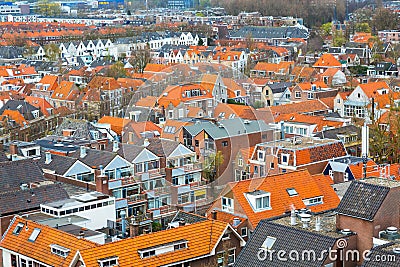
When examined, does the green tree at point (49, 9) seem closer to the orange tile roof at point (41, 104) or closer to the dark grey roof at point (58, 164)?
the orange tile roof at point (41, 104)

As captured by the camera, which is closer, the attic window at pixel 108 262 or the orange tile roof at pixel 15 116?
the attic window at pixel 108 262

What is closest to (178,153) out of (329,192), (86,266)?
(86,266)

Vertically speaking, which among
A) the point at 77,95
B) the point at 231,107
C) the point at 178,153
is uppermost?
the point at 231,107

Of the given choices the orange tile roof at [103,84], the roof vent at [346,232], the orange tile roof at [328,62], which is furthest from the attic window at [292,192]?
the orange tile roof at [328,62]

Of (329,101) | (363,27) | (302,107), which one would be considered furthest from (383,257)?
(363,27)

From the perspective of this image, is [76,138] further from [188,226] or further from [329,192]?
[188,226]

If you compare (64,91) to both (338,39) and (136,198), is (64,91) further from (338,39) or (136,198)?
(338,39)

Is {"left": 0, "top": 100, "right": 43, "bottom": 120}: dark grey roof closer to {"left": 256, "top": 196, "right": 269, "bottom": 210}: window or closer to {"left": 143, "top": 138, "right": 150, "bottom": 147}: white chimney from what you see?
{"left": 256, "top": 196, "right": 269, "bottom": 210}: window
